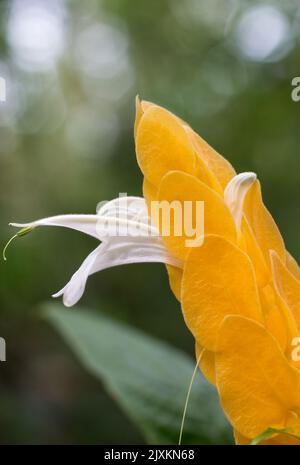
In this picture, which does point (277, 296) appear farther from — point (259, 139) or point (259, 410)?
point (259, 139)

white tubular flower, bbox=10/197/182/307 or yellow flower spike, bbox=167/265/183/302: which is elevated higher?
white tubular flower, bbox=10/197/182/307

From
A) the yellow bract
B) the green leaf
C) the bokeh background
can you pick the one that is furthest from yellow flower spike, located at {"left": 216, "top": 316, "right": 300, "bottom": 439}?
the bokeh background

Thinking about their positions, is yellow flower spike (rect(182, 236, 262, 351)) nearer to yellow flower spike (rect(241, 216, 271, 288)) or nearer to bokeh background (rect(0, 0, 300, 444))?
yellow flower spike (rect(241, 216, 271, 288))

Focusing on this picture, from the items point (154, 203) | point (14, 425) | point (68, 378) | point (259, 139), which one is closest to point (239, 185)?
point (154, 203)

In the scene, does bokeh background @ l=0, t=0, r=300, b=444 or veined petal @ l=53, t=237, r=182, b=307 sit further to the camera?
bokeh background @ l=0, t=0, r=300, b=444

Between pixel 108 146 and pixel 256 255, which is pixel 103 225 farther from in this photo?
pixel 108 146

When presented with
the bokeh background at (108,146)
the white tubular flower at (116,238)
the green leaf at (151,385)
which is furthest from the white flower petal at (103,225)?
the bokeh background at (108,146)
